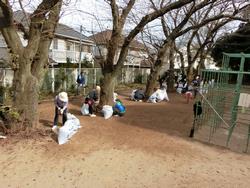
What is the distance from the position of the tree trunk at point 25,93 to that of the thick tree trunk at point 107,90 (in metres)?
3.34

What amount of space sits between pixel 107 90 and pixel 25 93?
365 centimetres

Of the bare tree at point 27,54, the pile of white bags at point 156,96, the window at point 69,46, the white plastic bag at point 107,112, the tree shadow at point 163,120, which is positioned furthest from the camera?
the window at point 69,46

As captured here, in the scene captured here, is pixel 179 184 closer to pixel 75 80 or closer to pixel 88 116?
pixel 88 116

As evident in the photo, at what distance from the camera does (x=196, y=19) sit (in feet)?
67.3

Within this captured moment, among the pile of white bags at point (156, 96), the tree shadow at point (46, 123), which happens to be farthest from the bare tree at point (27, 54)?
the pile of white bags at point (156, 96)

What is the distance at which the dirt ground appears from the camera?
4.80m

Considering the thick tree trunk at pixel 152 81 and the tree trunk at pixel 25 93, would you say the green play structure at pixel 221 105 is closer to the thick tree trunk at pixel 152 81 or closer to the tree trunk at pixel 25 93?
the tree trunk at pixel 25 93

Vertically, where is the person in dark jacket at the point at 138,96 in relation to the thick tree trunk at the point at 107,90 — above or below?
below

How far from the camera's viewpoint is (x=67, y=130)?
668cm

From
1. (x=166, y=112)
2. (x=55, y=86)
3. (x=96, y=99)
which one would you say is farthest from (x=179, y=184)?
(x=55, y=86)

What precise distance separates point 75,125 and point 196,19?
1616 cm

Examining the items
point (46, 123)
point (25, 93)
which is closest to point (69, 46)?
point (46, 123)

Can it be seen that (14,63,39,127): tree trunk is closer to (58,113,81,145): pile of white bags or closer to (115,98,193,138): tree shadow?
(58,113,81,145): pile of white bags

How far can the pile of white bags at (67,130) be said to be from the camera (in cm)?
650
